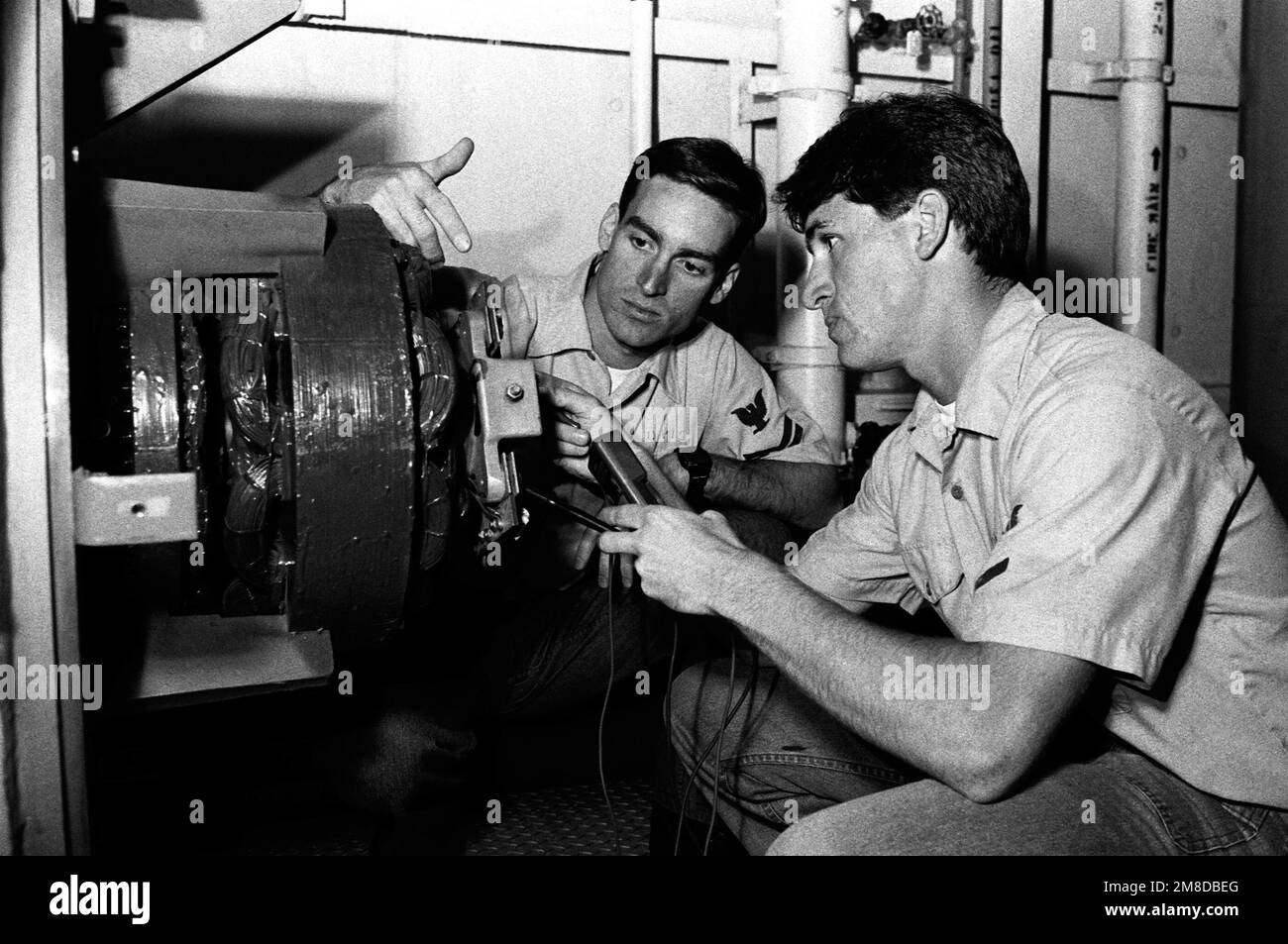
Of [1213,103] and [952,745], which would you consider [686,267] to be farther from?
[1213,103]

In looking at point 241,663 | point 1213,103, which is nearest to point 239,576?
point 241,663

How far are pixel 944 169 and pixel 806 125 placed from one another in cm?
70

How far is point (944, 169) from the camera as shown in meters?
1.40

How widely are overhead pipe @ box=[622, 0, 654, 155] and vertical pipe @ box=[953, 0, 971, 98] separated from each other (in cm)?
63

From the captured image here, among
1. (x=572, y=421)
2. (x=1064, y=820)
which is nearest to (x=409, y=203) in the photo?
(x=572, y=421)

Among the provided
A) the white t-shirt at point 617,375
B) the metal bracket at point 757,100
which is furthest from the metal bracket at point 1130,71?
the white t-shirt at point 617,375

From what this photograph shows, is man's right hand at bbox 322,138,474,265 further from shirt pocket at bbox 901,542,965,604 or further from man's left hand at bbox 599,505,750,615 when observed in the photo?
shirt pocket at bbox 901,542,965,604

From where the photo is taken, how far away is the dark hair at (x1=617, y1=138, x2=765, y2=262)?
1.92m

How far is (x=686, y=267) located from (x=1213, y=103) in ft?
4.49

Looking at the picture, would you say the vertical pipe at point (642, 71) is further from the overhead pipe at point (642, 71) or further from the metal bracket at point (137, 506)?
the metal bracket at point (137, 506)

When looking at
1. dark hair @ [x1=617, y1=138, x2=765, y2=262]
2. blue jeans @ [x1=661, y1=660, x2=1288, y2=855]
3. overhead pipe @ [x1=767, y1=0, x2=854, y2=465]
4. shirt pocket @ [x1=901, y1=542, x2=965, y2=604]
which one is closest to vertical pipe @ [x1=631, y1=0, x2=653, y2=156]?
dark hair @ [x1=617, y1=138, x2=765, y2=262]

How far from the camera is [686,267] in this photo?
1.96 metres

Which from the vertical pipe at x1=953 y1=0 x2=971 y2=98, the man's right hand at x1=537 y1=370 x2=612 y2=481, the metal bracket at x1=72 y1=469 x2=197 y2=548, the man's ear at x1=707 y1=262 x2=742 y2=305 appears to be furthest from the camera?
the vertical pipe at x1=953 y1=0 x2=971 y2=98
